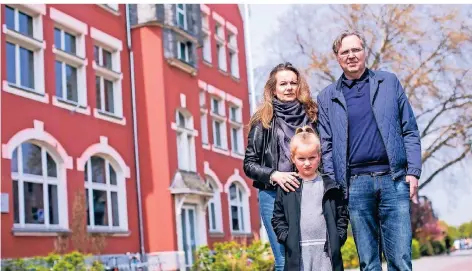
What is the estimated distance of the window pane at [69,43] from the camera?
48.2 ft

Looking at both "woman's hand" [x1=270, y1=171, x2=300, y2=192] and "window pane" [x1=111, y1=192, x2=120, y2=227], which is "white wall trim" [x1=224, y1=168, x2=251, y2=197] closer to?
"window pane" [x1=111, y1=192, x2=120, y2=227]

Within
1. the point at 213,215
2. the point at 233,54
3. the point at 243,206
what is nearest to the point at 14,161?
the point at 213,215

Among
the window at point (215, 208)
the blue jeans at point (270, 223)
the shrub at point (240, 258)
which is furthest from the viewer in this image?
the window at point (215, 208)

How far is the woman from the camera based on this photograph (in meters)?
4.00

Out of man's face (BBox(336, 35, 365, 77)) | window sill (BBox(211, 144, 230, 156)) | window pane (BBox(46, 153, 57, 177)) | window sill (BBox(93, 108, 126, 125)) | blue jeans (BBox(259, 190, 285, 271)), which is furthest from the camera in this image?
window sill (BBox(211, 144, 230, 156))

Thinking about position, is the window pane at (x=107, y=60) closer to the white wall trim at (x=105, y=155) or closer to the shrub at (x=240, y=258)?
the white wall trim at (x=105, y=155)

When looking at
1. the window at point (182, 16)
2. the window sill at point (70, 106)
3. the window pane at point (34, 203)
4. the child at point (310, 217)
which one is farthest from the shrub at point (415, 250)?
the child at point (310, 217)

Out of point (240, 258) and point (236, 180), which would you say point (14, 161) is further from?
point (236, 180)

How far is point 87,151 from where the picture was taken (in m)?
14.6

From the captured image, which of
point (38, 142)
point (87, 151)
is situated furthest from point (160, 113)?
point (38, 142)

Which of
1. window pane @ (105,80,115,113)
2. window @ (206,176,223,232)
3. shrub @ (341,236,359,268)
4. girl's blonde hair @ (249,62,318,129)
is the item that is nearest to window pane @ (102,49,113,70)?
window pane @ (105,80,115,113)

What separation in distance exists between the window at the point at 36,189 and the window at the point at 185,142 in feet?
15.2

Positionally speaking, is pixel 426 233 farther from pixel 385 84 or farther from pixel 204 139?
pixel 385 84

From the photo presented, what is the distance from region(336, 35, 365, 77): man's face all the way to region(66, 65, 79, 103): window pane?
11401 millimetres
